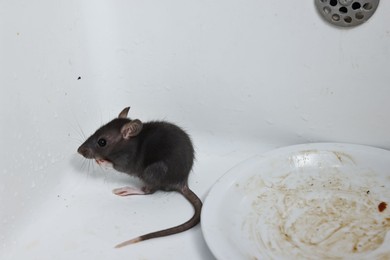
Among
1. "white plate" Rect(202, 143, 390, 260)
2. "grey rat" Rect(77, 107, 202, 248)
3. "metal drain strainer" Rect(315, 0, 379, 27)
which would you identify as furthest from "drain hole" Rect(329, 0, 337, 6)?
"grey rat" Rect(77, 107, 202, 248)

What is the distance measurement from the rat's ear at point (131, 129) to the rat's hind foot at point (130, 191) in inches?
5.9

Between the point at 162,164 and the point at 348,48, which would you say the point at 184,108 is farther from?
the point at 348,48

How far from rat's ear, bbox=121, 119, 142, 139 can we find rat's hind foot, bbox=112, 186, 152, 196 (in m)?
0.15

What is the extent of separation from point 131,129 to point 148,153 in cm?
8

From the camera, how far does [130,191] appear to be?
1635mm

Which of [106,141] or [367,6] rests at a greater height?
[367,6]

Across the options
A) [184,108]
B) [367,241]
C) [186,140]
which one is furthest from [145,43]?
[367,241]

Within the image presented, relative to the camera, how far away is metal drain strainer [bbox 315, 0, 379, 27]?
149 centimetres

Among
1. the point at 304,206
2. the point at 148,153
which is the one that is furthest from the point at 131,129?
the point at 304,206

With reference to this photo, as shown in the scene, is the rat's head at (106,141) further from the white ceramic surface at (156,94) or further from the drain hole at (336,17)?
the drain hole at (336,17)

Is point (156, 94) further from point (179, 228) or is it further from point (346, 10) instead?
point (346, 10)

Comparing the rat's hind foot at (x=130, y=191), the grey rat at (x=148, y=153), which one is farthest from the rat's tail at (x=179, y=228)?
the rat's hind foot at (x=130, y=191)

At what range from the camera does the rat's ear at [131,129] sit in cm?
158

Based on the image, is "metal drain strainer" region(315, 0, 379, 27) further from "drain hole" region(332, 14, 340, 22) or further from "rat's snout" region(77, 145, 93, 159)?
"rat's snout" region(77, 145, 93, 159)
